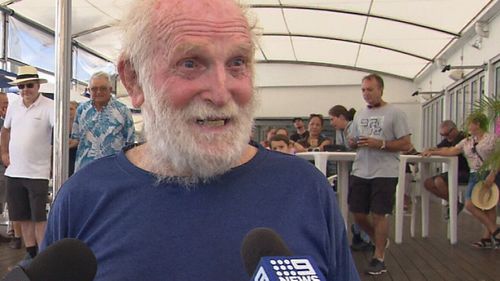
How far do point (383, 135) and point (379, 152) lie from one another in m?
0.13

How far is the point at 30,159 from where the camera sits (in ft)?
13.2

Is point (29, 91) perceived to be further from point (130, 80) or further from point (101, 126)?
point (130, 80)

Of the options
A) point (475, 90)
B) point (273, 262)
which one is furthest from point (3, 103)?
point (475, 90)

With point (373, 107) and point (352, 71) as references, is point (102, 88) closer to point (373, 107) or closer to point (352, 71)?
point (373, 107)

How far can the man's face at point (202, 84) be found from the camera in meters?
0.99

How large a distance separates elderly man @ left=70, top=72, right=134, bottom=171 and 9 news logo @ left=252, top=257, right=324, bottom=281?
3.20 metres

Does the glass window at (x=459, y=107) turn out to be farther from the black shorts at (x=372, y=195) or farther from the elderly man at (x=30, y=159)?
the elderly man at (x=30, y=159)

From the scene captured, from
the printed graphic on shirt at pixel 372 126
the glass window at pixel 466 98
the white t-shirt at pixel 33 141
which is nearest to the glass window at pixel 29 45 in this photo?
the white t-shirt at pixel 33 141

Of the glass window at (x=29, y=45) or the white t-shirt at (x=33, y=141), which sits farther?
the glass window at (x=29, y=45)

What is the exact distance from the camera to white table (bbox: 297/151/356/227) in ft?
14.3

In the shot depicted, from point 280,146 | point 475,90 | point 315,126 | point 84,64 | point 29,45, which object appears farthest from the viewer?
point 84,64

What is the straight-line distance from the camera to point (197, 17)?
39.4 inches

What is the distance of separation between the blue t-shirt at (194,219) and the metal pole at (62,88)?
1.06 m

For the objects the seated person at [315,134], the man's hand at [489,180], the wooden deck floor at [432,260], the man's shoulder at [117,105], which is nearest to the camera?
the man's shoulder at [117,105]
